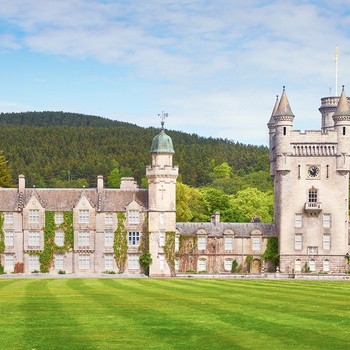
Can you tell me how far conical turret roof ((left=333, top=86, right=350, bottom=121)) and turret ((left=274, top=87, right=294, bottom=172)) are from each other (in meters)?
4.56

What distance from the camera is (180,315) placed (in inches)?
1032

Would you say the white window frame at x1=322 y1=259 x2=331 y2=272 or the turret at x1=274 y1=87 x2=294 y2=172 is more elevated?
the turret at x1=274 y1=87 x2=294 y2=172

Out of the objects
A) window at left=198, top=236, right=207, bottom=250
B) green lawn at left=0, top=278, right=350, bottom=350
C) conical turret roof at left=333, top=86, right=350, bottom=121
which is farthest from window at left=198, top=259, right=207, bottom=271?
green lawn at left=0, top=278, right=350, bottom=350

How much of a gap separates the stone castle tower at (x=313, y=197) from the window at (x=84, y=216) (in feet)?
64.1

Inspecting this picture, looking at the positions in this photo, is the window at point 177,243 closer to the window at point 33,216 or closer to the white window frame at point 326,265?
the window at point 33,216

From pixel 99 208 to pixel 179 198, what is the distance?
30.3 m

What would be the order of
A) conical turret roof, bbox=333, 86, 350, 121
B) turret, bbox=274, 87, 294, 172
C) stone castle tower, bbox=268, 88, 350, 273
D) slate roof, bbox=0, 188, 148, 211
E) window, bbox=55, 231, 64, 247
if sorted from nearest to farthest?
1. window, bbox=55, 231, 64, 247
2. slate roof, bbox=0, 188, 148, 211
3. stone castle tower, bbox=268, 88, 350, 273
4. turret, bbox=274, 87, 294, 172
5. conical turret roof, bbox=333, 86, 350, 121

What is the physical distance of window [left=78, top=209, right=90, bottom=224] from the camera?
257 ft

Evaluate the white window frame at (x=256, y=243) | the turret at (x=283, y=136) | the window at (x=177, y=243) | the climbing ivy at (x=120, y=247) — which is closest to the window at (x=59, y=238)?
the climbing ivy at (x=120, y=247)

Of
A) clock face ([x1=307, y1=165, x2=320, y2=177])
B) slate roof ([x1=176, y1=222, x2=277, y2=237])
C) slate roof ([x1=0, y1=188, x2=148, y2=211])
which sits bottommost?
slate roof ([x1=176, y1=222, x2=277, y2=237])

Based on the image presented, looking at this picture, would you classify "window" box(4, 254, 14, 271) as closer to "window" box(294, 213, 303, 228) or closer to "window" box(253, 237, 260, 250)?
"window" box(253, 237, 260, 250)

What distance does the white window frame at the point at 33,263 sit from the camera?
7775 cm

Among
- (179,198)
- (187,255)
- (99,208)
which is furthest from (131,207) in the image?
(179,198)

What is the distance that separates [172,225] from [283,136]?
14861 millimetres
